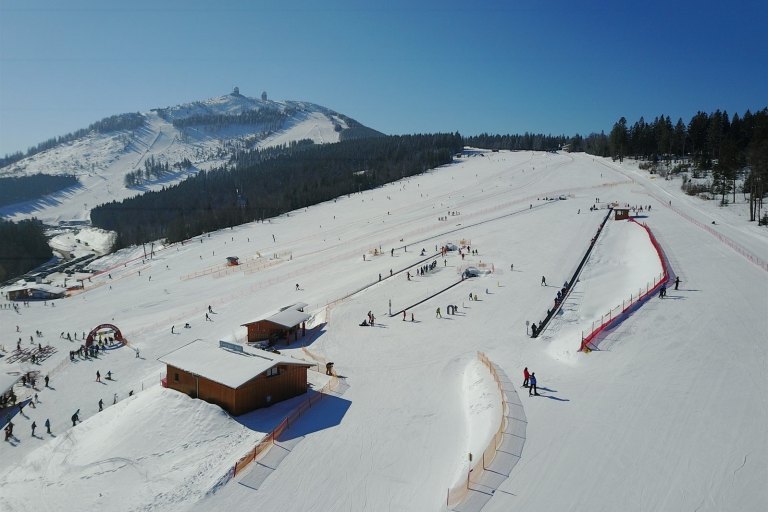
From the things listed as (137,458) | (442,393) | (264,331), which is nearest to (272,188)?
(264,331)

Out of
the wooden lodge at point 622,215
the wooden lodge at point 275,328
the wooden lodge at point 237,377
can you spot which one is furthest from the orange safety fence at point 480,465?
the wooden lodge at point 622,215

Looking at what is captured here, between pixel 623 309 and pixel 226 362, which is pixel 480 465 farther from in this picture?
pixel 623 309

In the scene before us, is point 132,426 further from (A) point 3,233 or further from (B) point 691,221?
(A) point 3,233

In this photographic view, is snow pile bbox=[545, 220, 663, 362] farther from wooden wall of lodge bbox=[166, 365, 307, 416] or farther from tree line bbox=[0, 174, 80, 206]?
tree line bbox=[0, 174, 80, 206]

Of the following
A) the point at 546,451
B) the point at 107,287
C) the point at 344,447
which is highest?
the point at 546,451

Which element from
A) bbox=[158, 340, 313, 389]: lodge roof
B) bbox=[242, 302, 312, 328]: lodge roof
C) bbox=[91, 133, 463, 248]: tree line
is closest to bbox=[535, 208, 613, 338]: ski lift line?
bbox=[158, 340, 313, 389]: lodge roof

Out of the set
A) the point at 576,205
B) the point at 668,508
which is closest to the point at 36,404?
the point at 668,508

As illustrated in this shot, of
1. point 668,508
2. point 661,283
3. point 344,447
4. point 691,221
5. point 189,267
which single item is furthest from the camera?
point 189,267
